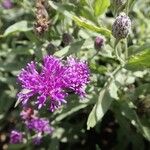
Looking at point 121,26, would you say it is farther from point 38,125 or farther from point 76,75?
point 38,125

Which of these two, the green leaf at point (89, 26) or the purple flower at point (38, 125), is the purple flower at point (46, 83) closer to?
the green leaf at point (89, 26)

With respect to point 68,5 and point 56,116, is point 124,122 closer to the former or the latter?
point 56,116

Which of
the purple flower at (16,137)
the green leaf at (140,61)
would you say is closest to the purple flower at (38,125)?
the purple flower at (16,137)

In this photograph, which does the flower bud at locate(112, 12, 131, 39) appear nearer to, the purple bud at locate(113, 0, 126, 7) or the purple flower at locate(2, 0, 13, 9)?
the purple bud at locate(113, 0, 126, 7)

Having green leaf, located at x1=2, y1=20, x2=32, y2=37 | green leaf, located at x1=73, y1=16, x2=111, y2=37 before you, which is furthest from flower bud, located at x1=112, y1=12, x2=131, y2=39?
green leaf, located at x1=2, y1=20, x2=32, y2=37

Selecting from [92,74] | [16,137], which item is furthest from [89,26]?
[16,137]

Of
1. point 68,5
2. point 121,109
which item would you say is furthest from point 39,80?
point 121,109
